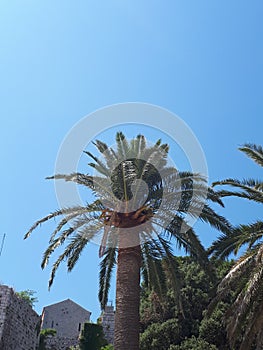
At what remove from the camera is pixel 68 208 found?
1447 cm

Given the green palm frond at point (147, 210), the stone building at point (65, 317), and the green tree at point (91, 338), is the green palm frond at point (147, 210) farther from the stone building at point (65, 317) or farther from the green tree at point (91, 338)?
the stone building at point (65, 317)

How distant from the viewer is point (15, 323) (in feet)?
64.9

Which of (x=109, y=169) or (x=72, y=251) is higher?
(x=109, y=169)

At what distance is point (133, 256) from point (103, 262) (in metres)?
2.21

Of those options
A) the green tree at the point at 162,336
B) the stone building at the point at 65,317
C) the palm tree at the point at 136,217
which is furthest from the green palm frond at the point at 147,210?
the stone building at the point at 65,317

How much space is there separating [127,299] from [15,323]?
8446mm

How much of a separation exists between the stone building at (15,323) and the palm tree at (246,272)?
9.13m

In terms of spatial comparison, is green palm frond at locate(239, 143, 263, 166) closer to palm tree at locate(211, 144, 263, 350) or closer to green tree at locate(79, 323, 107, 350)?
palm tree at locate(211, 144, 263, 350)

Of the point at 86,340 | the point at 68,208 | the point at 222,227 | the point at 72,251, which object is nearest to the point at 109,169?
the point at 68,208

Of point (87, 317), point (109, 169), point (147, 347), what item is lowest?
point (147, 347)

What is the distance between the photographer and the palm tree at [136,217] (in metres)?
13.8

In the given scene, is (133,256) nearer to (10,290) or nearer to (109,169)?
(109,169)

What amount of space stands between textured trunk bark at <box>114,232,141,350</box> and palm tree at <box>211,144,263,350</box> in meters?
2.30

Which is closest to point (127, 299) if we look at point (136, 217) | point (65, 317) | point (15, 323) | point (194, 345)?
point (136, 217)
